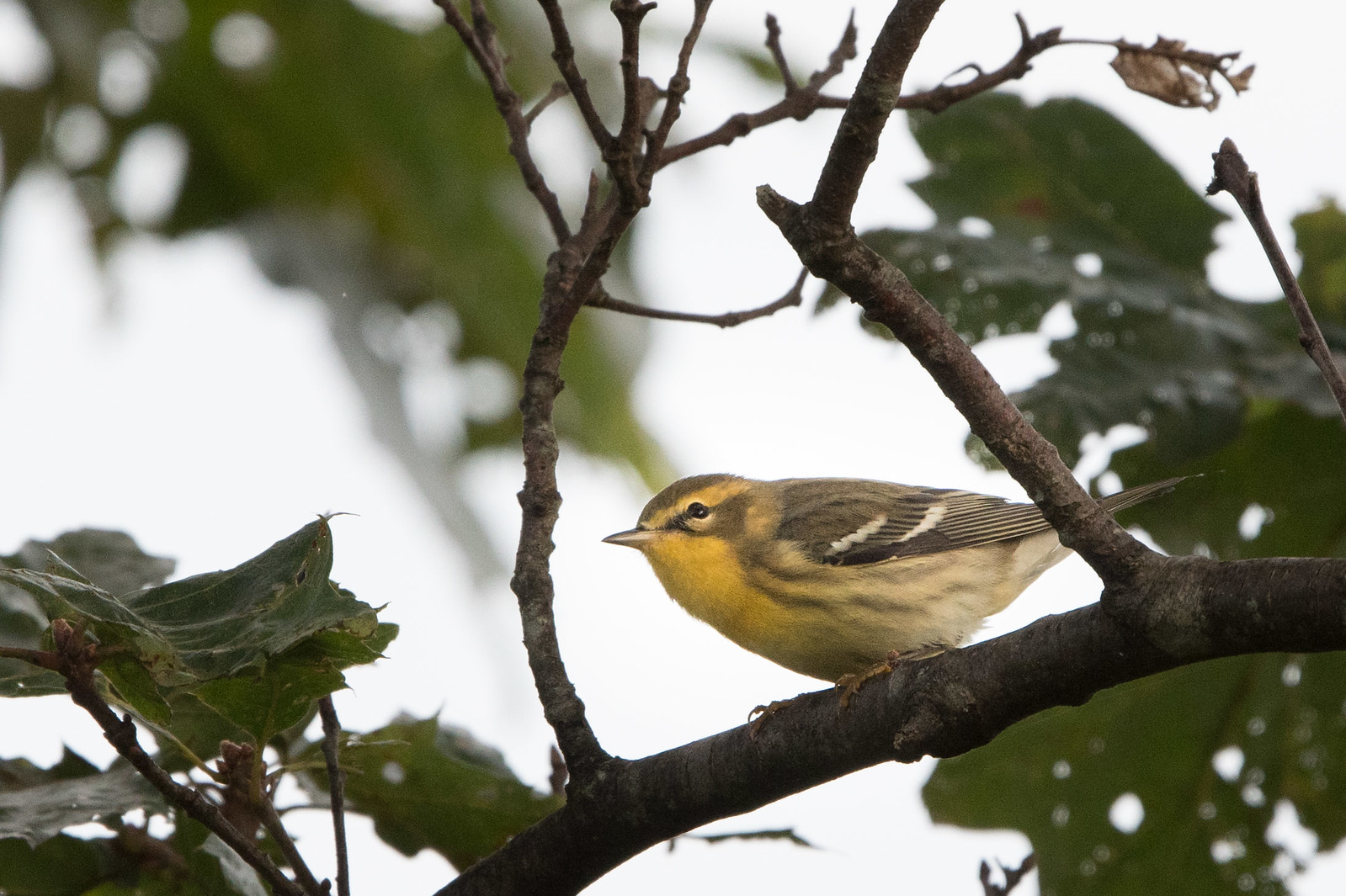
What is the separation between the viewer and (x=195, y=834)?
2564 millimetres

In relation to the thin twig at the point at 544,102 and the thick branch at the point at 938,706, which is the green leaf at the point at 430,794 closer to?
the thick branch at the point at 938,706

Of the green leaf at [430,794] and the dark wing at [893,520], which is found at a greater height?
the dark wing at [893,520]

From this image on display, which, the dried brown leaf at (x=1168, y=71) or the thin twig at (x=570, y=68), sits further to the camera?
the dried brown leaf at (x=1168, y=71)

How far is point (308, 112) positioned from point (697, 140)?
2592 mm

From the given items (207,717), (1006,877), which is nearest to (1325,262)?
(1006,877)

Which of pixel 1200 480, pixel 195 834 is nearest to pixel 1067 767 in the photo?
pixel 1200 480

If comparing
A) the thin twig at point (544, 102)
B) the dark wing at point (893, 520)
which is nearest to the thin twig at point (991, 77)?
the thin twig at point (544, 102)

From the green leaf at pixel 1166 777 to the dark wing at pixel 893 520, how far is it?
0.62m

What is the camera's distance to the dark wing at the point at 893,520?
13.6 ft

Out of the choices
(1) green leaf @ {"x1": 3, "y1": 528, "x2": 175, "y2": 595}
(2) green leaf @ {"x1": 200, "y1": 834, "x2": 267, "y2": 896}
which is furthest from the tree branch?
(1) green leaf @ {"x1": 3, "y1": 528, "x2": 175, "y2": 595}

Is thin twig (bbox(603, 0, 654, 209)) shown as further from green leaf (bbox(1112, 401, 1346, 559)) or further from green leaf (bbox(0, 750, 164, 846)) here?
green leaf (bbox(1112, 401, 1346, 559))

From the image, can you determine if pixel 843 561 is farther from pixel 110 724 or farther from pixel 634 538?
pixel 110 724

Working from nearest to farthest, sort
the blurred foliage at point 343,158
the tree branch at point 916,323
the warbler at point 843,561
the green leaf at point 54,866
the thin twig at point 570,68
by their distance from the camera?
the tree branch at point 916,323, the thin twig at point 570,68, the green leaf at point 54,866, the warbler at point 843,561, the blurred foliage at point 343,158

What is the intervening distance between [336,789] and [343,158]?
3.29 m
